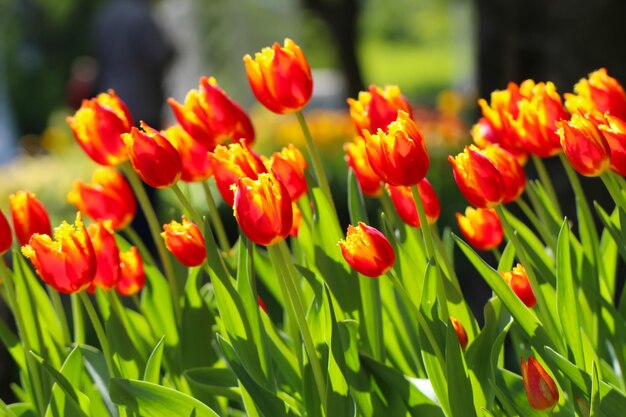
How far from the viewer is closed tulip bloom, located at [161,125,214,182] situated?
1577mm

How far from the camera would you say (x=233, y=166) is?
4.33 feet

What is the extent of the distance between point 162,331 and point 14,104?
24.3 m

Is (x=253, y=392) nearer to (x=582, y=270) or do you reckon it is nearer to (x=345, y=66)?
(x=582, y=270)

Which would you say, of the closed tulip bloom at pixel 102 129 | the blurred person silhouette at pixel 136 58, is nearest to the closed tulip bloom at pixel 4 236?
the closed tulip bloom at pixel 102 129

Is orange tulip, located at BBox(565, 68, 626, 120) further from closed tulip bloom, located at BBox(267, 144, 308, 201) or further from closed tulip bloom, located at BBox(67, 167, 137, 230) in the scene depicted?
closed tulip bloom, located at BBox(67, 167, 137, 230)

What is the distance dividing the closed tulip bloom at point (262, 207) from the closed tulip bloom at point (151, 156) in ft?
0.56

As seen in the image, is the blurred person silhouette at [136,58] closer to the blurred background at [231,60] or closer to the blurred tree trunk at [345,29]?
the blurred background at [231,60]

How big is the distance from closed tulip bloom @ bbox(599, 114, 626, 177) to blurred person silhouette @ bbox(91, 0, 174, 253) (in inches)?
207

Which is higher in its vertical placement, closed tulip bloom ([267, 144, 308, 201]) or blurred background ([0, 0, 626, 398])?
blurred background ([0, 0, 626, 398])

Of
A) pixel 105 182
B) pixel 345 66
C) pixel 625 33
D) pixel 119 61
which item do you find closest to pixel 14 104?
pixel 345 66

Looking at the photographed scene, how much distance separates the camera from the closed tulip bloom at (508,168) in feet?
4.65

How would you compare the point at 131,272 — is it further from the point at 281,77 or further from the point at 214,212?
the point at 281,77

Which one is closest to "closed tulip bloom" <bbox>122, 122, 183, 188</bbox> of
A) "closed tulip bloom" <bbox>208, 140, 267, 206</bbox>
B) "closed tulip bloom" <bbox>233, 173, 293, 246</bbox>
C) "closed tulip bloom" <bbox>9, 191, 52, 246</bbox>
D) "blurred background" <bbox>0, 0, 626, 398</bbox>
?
"closed tulip bloom" <bbox>208, 140, 267, 206</bbox>

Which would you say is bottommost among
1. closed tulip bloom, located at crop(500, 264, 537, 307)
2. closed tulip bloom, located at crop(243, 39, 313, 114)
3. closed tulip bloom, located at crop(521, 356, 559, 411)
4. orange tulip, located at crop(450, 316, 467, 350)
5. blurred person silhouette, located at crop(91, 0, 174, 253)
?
closed tulip bloom, located at crop(521, 356, 559, 411)
